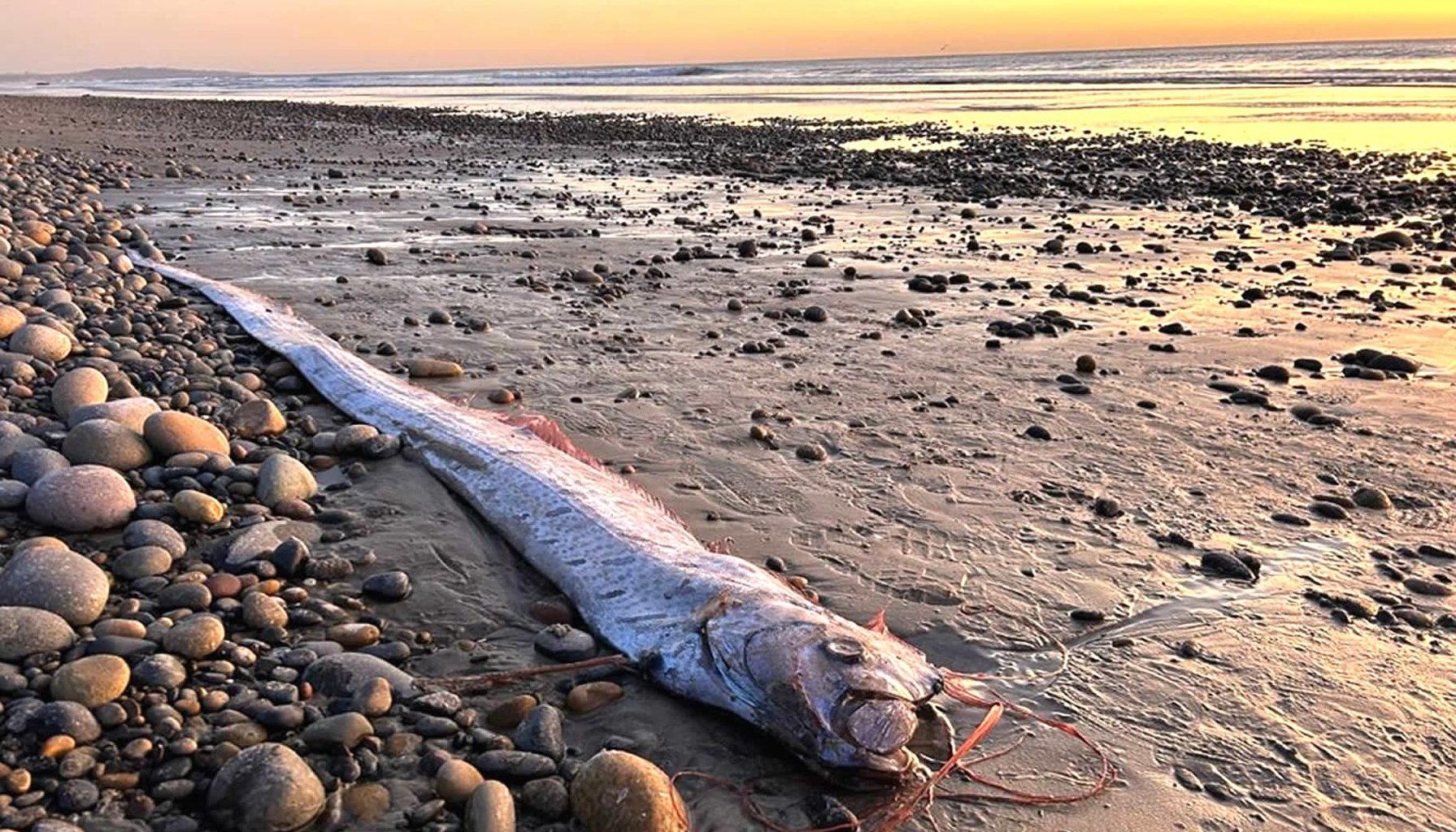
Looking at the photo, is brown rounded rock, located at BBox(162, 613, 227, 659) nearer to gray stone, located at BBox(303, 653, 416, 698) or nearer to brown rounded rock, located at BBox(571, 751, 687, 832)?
gray stone, located at BBox(303, 653, 416, 698)

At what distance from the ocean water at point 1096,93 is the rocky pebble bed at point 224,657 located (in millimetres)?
24746

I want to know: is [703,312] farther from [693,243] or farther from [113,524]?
[113,524]

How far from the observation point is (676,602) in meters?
3.82

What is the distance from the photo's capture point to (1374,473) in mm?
5457

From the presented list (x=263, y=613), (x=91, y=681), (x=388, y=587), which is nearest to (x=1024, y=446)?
(x=388, y=587)

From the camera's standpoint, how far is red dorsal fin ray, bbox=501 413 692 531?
5.11 m

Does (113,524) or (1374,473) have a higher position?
(113,524)

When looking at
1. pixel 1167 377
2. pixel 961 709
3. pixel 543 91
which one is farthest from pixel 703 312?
pixel 543 91

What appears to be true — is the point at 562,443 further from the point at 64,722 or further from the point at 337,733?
the point at 64,722

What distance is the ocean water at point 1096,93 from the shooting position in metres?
29.5

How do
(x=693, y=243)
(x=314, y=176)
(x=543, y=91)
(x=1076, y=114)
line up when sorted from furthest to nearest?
(x=543, y=91) → (x=1076, y=114) → (x=314, y=176) → (x=693, y=243)

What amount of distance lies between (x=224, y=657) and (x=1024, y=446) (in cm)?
434

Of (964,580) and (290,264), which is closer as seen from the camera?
(964,580)

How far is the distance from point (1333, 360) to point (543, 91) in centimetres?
6707
